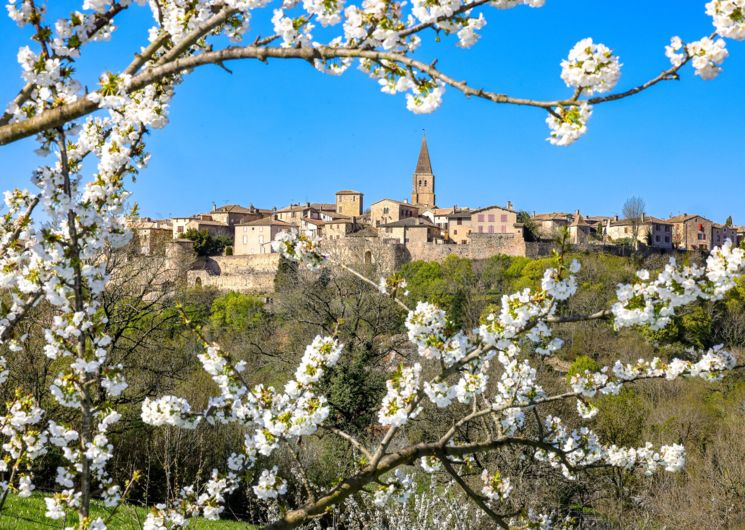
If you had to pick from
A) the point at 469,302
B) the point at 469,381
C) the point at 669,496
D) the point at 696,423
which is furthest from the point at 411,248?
the point at 469,381

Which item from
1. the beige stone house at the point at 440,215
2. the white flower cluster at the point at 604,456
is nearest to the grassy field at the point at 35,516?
the white flower cluster at the point at 604,456

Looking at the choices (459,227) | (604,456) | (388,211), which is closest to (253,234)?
(388,211)

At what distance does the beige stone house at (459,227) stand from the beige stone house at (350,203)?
17.8 meters

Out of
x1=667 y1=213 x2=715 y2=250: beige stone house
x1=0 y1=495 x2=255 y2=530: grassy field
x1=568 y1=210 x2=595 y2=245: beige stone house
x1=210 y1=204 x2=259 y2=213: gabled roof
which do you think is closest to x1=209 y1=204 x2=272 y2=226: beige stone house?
x1=210 y1=204 x2=259 y2=213: gabled roof

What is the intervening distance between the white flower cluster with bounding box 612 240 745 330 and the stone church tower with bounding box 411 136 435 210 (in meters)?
92.6

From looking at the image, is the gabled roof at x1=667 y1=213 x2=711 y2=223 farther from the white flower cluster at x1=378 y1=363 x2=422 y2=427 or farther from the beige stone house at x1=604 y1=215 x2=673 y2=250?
the white flower cluster at x1=378 y1=363 x2=422 y2=427

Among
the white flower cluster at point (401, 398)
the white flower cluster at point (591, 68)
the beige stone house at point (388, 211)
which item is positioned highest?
the beige stone house at point (388, 211)

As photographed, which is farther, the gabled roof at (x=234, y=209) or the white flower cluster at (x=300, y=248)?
the gabled roof at (x=234, y=209)

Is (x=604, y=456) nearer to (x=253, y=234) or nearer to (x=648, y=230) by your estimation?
(x=253, y=234)

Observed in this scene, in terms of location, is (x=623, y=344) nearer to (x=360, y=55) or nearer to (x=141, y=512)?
(x=141, y=512)

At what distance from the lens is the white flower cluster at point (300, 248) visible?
477cm

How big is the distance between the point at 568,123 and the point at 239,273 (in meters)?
57.6

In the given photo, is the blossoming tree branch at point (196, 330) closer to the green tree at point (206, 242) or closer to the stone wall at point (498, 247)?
the stone wall at point (498, 247)

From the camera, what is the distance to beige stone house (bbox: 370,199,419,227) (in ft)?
240
